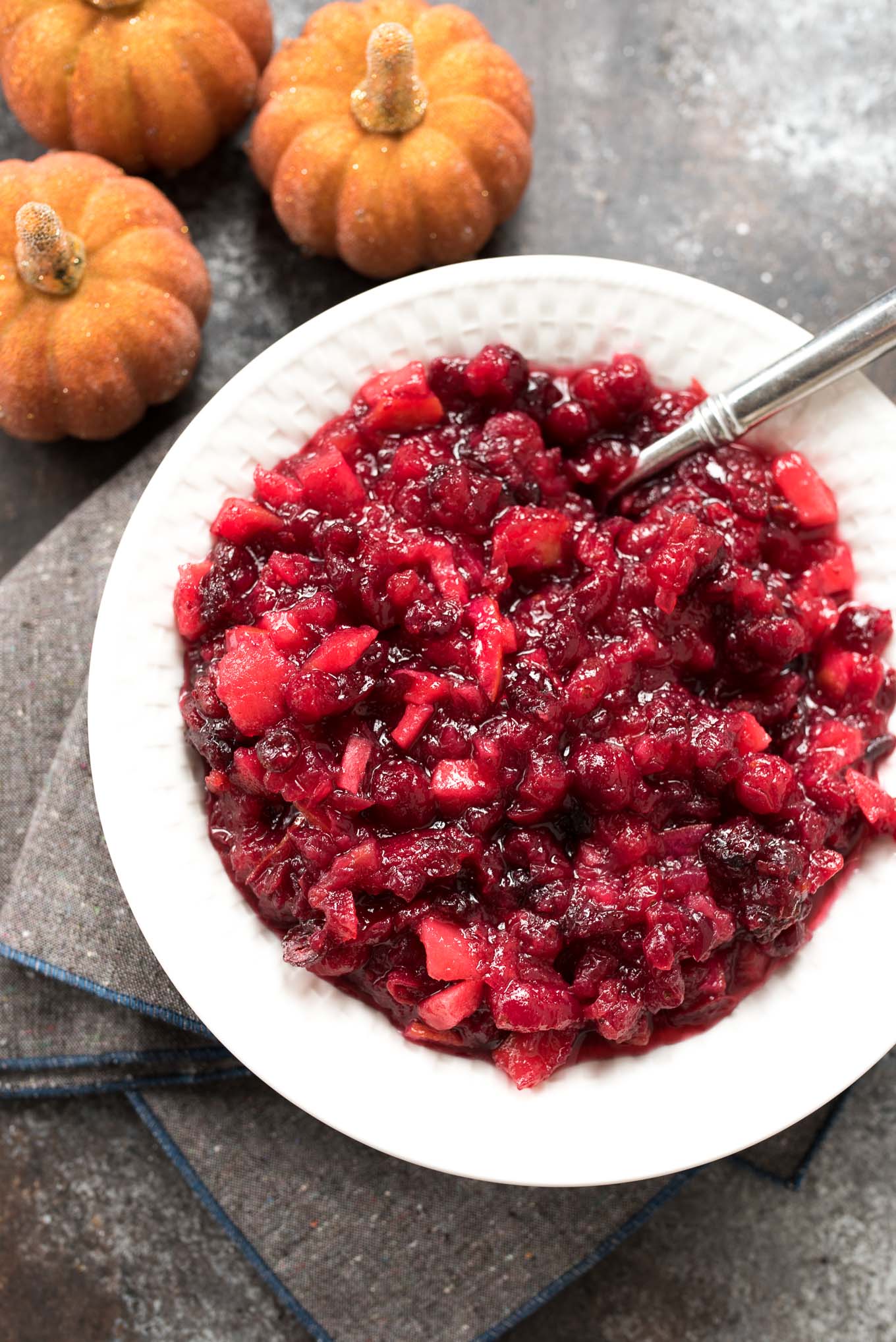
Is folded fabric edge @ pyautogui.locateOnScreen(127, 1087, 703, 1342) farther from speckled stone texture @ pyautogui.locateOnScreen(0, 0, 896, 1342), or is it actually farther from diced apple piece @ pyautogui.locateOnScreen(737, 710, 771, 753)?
diced apple piece @ pyautogui.locateOnScreen(737, 710, 771, 753)

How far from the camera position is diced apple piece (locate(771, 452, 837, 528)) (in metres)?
2.66

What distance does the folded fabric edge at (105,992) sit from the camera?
2.92 metres

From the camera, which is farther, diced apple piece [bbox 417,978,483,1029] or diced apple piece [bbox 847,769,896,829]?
diced apple piece [bbox 847,769,896,829]

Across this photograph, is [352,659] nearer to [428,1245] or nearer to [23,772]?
[23,772]

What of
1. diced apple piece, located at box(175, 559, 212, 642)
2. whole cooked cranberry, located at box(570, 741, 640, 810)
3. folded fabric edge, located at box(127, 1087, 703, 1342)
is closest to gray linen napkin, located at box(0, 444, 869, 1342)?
folded fabric edge, located at box(127, 1087, 703, 1342)

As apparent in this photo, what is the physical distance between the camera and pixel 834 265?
3.40m

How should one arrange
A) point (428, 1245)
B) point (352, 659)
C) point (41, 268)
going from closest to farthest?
1. point (352, 659)
2. point (41, 268)
3. point (428, 1245)

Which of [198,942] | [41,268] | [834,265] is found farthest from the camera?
[834,265]

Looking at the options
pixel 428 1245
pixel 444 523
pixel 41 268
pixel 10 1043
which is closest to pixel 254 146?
pixel 41 268

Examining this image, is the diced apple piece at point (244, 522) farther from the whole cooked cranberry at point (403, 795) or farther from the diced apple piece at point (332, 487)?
the whole cooked cranberry at point (403, 795)

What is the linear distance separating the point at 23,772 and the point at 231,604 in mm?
1099

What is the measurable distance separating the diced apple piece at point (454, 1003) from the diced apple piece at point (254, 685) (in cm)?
71

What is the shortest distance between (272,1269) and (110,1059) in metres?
0.77

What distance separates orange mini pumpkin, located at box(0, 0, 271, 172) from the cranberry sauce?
1.19 metres
